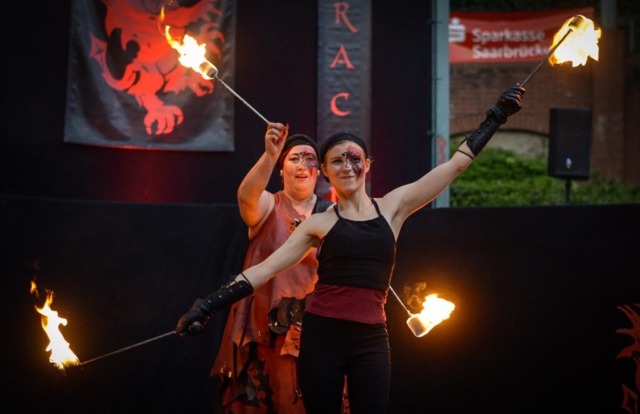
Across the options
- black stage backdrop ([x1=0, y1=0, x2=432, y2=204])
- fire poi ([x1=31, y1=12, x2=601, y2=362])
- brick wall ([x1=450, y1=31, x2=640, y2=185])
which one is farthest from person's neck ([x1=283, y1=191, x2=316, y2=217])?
brick wall ([x1=450, y1=31, x2=640, y2=185])

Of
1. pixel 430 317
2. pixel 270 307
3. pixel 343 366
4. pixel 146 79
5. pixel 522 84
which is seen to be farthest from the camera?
pixel 146 79

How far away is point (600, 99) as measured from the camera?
1421 cm

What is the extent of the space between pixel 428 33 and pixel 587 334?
120 inches

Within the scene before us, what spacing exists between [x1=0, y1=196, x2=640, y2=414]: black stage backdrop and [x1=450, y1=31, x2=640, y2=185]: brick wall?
918 centimetres

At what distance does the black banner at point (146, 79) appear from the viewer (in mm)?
6461

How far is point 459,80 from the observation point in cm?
1451

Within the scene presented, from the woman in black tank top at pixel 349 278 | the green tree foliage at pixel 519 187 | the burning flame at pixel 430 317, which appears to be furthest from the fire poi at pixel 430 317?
the green tree foliage at pixel 519 187

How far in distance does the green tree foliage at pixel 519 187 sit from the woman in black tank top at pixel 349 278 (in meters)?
8.55

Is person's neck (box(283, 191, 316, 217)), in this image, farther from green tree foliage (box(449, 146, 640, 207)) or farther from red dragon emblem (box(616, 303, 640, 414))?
green tree foliage (box(449, 146, 640, 207))

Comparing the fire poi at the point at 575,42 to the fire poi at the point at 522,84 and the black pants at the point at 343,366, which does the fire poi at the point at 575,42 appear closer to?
the fire poi at the point at 522,84

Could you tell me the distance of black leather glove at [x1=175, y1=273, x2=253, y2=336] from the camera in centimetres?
349

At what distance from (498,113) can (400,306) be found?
2.19 meters

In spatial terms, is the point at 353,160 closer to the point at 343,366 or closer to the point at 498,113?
the point at 498,113

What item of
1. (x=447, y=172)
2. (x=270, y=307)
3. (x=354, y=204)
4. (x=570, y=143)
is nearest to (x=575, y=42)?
(x=447, y=172)
